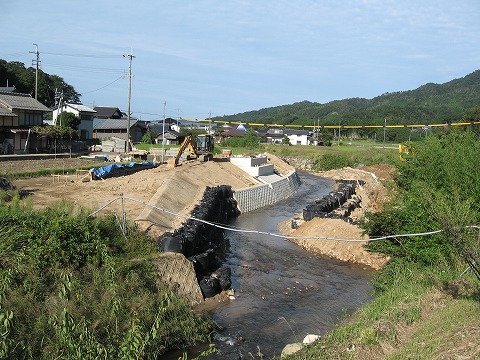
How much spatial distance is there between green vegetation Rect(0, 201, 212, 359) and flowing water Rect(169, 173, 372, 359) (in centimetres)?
110

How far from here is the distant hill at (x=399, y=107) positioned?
102000 millimetres

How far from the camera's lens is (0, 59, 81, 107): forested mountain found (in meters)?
53.8

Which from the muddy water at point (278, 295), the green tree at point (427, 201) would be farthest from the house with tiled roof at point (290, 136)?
the green tree at point (427, 201)

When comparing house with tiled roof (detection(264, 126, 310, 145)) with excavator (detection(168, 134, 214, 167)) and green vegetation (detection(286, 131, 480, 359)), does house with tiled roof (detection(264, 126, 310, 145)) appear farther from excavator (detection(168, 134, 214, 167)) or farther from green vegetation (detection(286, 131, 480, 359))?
green vegetation (detection(286, 131, 480, 359))

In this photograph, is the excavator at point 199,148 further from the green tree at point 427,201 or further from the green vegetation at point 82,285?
the green vegetation at point 82,285

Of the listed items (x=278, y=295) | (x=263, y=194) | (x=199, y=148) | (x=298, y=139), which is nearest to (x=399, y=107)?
(x=298, y=139)

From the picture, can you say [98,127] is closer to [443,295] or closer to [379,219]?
A: [379,219]

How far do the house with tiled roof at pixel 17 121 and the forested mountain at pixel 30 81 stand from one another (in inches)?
644

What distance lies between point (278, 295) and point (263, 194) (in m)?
17.4

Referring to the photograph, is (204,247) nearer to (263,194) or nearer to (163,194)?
(163,194)

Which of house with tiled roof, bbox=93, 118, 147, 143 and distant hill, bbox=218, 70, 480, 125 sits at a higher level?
distant hill, bbox=218, 70, 480, 125

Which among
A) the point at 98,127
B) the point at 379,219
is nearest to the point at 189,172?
the point at 379,219

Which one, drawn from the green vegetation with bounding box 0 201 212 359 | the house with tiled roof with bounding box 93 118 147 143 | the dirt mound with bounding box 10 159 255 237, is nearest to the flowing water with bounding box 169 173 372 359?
the green vegetation with bounding box 0 201 212 359

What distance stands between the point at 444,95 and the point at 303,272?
147 m
